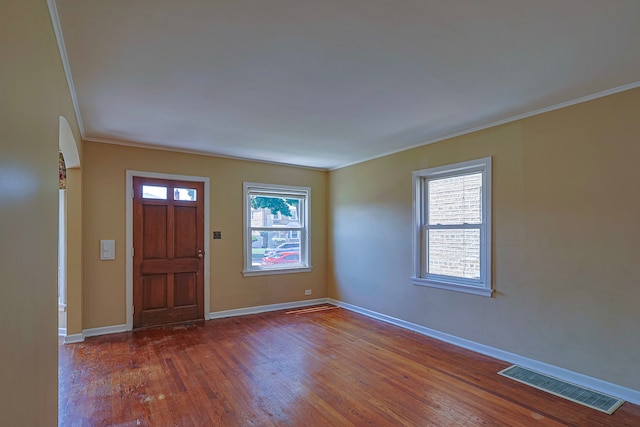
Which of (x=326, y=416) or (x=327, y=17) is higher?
(x=327, y=17)

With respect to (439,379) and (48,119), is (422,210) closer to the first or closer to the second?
(439,379)

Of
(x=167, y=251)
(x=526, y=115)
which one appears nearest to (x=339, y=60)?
(x=526, y=115)

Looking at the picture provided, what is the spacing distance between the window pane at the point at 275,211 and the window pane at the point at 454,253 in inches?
99.2

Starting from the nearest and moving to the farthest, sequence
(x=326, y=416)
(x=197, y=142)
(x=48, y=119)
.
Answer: (x=48, y=119) < (x=326, y=416) < (x=197, y=142)

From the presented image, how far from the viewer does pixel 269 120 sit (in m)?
3.60

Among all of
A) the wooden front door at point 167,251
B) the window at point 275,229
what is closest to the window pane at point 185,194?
the wooden front door at point 167,251

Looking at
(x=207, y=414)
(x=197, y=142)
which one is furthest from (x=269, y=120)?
(x=207, y=414)

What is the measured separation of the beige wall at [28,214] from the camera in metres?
1.10

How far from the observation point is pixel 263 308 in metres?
5.61

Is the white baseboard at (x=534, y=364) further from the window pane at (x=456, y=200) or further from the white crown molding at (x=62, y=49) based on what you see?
the white crown molding at (x=62, y=49)

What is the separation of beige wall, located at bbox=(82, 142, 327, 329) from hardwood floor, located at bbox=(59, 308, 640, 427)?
27.6 inches

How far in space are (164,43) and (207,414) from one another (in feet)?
8.44

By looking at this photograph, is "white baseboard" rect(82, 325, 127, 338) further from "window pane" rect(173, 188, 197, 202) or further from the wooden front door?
"window pane" rect(173, 188, 197, 202)

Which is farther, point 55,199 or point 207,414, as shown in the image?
point 207,414
